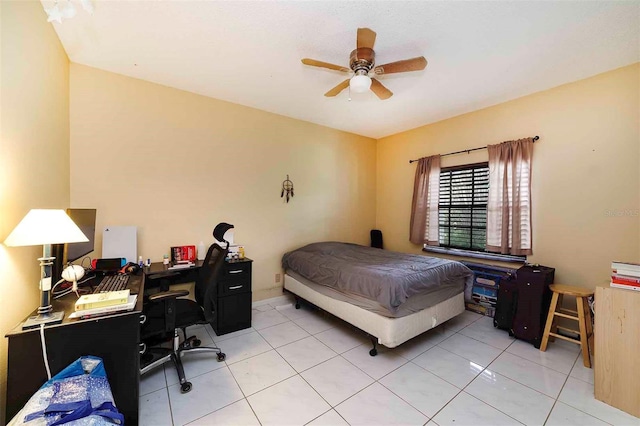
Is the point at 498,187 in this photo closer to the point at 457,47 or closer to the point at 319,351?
the point at 457,47

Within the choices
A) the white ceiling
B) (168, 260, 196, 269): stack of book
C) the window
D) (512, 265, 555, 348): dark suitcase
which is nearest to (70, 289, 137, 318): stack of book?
(168, 260, 196, 269): stack of book

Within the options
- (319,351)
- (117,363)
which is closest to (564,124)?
(319,351)

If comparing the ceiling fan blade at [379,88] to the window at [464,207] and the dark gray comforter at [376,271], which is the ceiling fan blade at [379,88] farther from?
the window at [464,207]

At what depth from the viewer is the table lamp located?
1.21 metres

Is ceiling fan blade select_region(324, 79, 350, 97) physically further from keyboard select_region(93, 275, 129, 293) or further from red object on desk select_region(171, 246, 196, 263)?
keyboard select_region(93, 275, 129, 293)

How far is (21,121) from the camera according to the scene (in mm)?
1476

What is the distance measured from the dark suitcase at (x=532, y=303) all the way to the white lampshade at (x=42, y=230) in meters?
3.74

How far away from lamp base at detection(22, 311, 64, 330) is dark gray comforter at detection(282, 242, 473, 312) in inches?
81.7

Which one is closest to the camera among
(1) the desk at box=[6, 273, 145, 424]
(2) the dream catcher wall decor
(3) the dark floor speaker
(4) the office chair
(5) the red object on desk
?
(1) the desk at box=[6, 273, 145, 424]

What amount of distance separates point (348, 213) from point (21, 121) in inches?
149

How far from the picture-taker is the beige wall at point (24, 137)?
4.28ft

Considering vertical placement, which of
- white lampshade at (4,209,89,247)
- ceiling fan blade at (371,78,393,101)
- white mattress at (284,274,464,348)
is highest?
ceiling fan blade at (371,78,393,101)

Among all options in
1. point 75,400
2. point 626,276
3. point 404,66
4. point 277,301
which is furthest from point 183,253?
point 626,276

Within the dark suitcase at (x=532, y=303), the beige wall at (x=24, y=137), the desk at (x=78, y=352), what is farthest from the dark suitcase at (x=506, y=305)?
the beige wall at (x=24, y=137)
